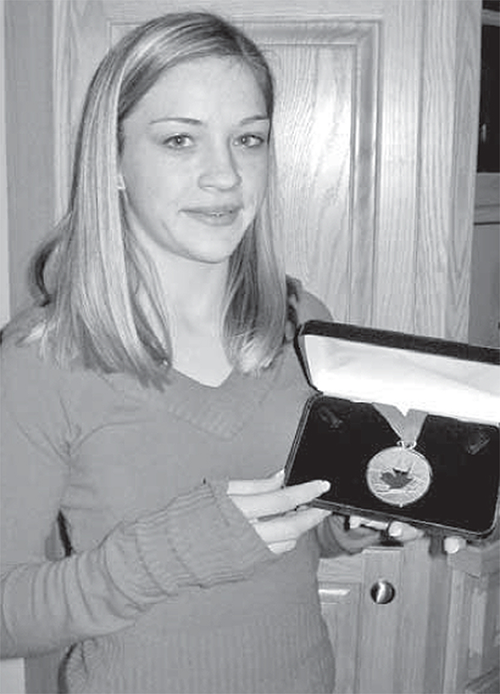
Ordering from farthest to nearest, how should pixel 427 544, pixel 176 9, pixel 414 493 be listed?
1. pixel 427 544
2. pixel 176 9
3. pixel 414 493

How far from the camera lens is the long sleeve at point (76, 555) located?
84 centimetres

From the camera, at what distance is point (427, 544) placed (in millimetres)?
1402

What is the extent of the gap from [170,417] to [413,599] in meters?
0.66

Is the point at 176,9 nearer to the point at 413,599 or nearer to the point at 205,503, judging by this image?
the point at 205,503

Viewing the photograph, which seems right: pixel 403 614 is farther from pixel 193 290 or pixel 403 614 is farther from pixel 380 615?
pixel 193 290

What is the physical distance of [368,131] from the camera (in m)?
1.31

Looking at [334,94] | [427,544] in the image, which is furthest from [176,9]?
[427,544]

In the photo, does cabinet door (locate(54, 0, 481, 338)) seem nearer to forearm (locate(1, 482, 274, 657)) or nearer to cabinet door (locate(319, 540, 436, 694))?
cabinet door (locate(319, 540, 436, 694))

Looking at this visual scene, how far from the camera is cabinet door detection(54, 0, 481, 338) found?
1272mm

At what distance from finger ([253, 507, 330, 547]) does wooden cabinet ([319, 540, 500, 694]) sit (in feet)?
1.67

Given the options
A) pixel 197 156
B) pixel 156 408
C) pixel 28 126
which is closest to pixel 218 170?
pixel 197 156

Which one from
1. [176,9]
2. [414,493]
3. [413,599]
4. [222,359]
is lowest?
[413,599]

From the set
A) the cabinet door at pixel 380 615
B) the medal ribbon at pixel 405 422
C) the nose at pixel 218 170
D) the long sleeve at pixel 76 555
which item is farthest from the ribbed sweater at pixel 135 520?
the cabinet door at pixel 380 615

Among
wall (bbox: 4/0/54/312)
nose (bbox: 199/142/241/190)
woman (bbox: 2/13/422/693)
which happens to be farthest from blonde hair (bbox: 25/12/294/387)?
wall (bbox: 4/0/54/312)
